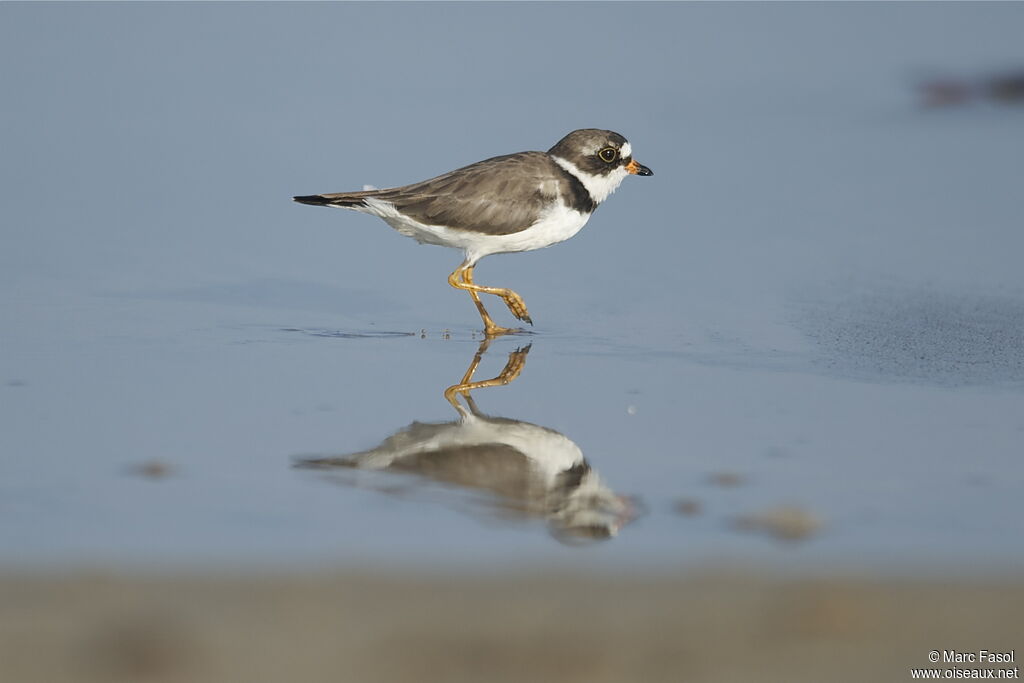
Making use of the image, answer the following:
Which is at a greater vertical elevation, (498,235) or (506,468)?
(498,235)

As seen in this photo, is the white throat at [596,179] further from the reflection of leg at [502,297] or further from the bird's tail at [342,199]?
the bird's tail at [342,199]

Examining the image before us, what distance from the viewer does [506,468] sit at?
536 cm

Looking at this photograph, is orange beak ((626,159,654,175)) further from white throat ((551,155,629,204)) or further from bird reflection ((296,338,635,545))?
bird reflection ((296,338,635,545))

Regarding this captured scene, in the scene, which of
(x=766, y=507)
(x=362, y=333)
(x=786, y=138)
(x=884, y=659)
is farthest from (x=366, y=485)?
(x=786, y=138)

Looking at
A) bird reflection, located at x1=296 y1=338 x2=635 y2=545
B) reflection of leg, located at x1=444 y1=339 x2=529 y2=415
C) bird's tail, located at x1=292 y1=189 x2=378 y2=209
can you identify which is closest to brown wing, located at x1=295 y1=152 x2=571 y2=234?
bird's tail, located at x1=292 y1=189 x2=378 y2=209

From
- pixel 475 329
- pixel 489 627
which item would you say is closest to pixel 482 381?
pixel 475 329

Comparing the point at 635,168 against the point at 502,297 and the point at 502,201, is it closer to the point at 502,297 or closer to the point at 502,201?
the point at 502,201

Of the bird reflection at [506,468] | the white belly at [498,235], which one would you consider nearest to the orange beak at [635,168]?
the white belly at [498,235]

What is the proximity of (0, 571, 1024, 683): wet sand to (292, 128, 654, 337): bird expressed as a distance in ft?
14.1

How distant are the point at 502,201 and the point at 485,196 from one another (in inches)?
4.6

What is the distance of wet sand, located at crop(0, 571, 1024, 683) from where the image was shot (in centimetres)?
351

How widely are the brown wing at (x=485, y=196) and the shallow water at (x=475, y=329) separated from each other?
0.55 meters

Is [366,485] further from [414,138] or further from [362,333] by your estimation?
[414,138]

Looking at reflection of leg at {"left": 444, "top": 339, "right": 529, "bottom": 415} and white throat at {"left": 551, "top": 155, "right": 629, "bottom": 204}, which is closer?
reflection of leg at {"left": 444, "top": 339, "right": 529, "bottom": 415}
